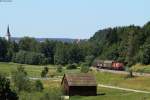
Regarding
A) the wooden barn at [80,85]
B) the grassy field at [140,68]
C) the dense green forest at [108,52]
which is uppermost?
the dense green forest at [108,52]

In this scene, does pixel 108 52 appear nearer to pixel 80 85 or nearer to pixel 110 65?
pixel 110 65

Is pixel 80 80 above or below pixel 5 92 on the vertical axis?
below

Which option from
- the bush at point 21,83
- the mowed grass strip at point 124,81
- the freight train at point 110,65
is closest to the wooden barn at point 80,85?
the bush at point 21,83

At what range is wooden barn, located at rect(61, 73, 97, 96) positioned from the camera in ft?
289

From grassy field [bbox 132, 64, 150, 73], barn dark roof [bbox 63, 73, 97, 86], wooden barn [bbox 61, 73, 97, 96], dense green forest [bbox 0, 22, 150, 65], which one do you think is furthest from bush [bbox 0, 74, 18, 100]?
dense green forest [bbox 0, 22, 150, 65]

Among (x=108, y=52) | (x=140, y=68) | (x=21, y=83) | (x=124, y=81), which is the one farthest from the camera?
(x=108, y=52)

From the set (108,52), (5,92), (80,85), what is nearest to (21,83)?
(80,85)

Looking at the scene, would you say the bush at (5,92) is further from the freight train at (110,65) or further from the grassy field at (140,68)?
the freight train at (110,65)

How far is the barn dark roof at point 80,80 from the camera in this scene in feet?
290

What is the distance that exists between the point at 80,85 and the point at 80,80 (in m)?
1.03

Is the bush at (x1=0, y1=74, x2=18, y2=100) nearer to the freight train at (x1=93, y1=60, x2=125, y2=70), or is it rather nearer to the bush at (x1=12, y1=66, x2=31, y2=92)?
the bush at (x1=12, y1=66, x2=31, y2=92)

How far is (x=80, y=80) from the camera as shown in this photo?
8894 cm

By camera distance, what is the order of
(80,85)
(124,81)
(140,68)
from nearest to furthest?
(80,85) < (124,81) < (140,68)

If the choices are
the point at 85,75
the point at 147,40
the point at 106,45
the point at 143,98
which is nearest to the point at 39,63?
the point at 106,45
